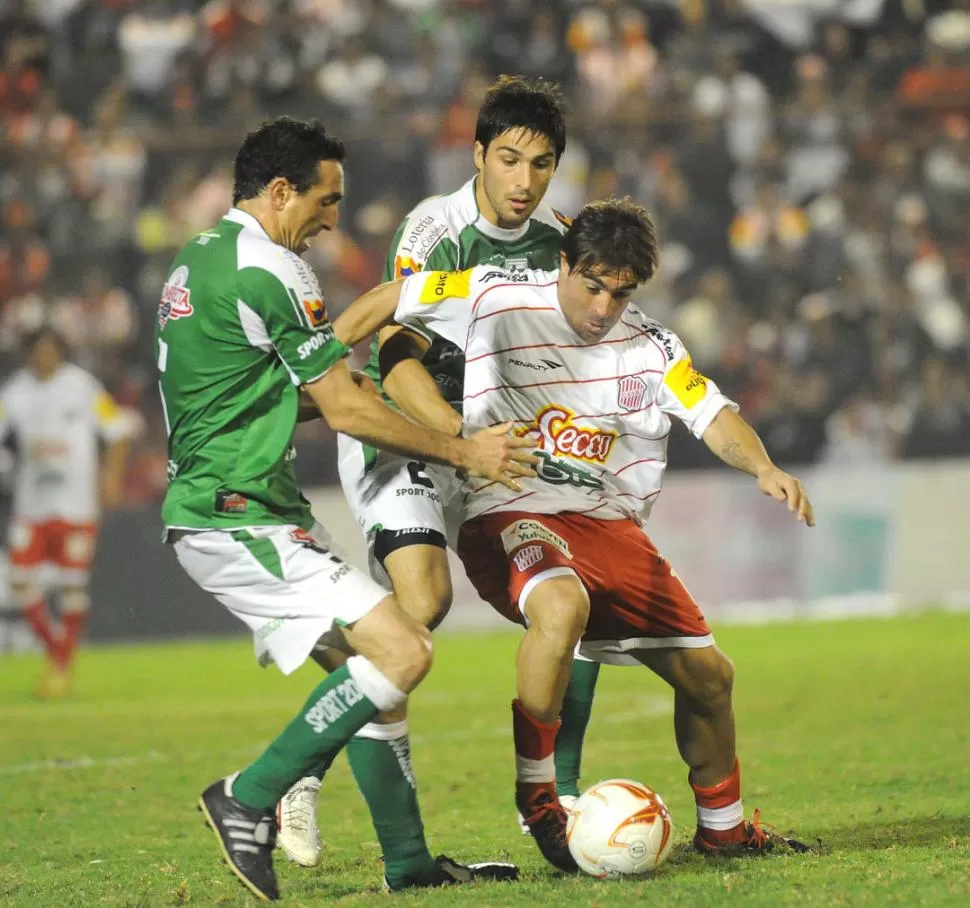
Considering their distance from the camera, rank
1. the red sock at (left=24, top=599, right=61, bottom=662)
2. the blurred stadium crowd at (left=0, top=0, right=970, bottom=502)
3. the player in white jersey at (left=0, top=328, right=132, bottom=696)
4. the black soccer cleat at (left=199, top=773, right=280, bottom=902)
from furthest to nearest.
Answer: the blurred stadium crowd at (left=0, top=0, right=970, bottom=502)
the player in white jersey at (left=0, top=328, right=132, bottom=696)
the red sock at (left=24, top=599, right=61, bottom=662)
the black soccer cleat at (left=199, top=773, right=280, bottom=902)

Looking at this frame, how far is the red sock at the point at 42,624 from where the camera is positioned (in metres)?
11.5

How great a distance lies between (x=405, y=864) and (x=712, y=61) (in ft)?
44.6

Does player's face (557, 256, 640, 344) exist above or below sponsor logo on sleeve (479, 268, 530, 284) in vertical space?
below

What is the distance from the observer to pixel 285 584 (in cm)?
453

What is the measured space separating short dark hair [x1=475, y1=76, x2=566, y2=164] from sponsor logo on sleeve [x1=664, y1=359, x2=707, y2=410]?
102 cm

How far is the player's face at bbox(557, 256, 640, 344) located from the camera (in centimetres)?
501

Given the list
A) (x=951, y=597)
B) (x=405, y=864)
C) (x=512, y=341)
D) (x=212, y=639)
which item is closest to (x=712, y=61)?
(x=951, y=597)

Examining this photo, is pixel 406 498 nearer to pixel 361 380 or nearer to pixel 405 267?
pixel 361 380

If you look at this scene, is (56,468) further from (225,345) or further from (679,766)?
(225,345)

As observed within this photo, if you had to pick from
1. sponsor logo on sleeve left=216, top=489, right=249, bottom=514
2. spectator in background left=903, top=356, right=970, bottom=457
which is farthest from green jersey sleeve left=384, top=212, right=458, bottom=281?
spectator in background left=903, top=356, right=970, bottom=457

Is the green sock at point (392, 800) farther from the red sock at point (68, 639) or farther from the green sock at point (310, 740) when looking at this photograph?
the red sock at point (68, 639)

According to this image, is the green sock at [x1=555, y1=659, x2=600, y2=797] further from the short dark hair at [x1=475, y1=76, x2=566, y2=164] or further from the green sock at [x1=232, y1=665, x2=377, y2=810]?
the short dark hair at [x1=475, y1=76, x2=566, y2=164]

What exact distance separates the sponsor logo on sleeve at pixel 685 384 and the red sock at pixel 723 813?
1.24 meters

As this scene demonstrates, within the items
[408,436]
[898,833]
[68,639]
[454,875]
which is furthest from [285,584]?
[68,639]
